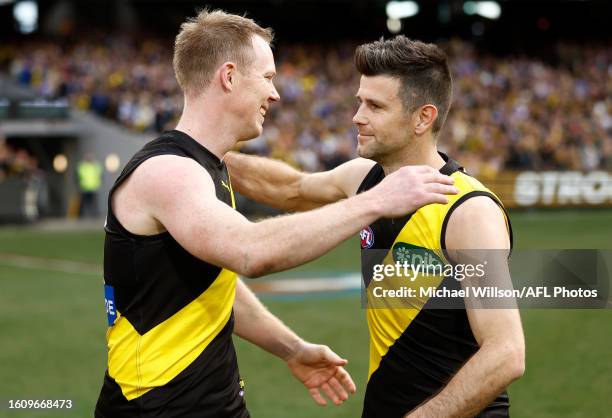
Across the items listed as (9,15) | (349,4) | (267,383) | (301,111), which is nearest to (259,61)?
(267,383)

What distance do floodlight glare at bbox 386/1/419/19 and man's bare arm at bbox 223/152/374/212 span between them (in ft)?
114

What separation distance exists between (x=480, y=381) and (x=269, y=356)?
6.60m

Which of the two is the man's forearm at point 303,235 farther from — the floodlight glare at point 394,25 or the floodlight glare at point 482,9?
the floodlight glare at point 394,25

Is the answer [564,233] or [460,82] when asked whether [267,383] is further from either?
[460,82]

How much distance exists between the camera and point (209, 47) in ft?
11.5

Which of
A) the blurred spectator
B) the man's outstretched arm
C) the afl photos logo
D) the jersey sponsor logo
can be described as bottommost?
the blurred spectator

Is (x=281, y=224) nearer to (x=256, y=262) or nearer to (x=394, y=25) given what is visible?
(x=256, y=262)

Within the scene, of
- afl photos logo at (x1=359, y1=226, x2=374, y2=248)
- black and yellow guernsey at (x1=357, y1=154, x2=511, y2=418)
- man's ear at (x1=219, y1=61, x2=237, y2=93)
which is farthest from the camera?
afl photos logo at (x1=359, y1=226, x2=374, y2=248)

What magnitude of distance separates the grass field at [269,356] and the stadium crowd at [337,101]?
11229 mm

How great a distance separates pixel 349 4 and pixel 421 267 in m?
38.8

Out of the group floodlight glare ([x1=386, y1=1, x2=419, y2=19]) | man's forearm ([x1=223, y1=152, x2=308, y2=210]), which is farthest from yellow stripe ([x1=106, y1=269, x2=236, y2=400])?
floodlight glare ([x1=386, y1=1, x2=419, y2=19])

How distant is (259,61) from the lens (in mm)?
3562

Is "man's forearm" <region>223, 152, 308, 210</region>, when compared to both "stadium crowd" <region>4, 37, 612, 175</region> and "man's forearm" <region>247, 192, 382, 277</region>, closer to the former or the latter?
"man's forearm" <region>247, 192, 382, 277</region>

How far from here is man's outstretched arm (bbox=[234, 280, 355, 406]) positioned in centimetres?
419
